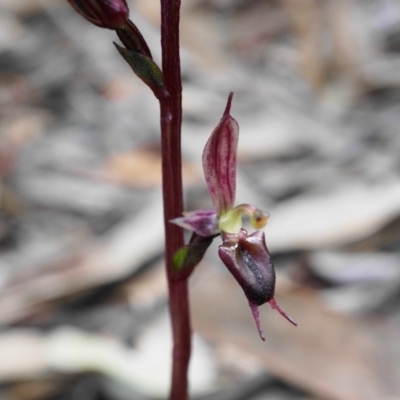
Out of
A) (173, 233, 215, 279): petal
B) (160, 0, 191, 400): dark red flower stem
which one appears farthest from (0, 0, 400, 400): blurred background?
(173, 233, 215, 279): petal

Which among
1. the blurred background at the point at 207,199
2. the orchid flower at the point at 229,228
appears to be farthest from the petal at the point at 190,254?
the blurred background at the point at 207,199

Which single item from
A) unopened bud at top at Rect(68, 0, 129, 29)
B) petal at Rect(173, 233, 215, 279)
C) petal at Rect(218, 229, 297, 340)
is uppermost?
unopened bud at top at Rect(68, 0, 129, 29)

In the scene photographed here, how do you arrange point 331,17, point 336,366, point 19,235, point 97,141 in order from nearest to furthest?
point 336,366 → point 19,235 → point 97,141 → point 331,17

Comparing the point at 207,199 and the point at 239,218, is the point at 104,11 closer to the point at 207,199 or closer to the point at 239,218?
the point at 239,218

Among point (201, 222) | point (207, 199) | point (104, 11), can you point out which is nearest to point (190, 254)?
point (201, 222)

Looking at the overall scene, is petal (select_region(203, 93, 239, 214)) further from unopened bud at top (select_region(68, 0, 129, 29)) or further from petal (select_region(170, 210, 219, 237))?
unopened bud at top (select_region(68, 0, 129, 29))

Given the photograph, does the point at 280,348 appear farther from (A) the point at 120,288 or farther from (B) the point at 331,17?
(B) the point at 331,17

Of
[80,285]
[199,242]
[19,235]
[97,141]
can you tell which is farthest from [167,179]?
[97,141]

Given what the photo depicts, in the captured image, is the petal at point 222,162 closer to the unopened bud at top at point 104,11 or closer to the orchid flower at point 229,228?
the orchid flower at point 229,228
